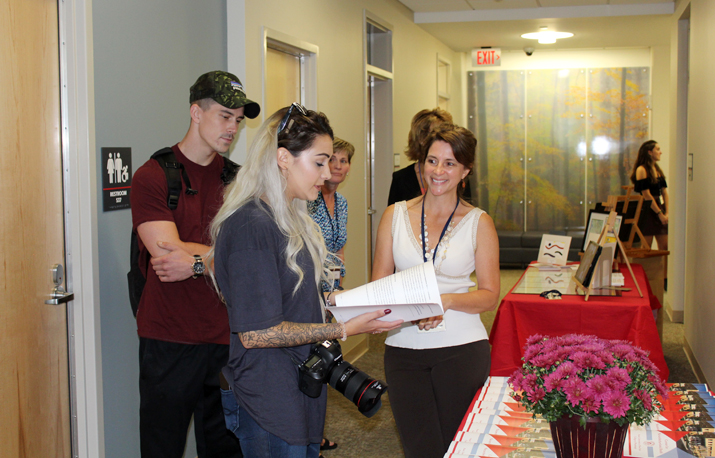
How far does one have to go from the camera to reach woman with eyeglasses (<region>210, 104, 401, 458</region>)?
1507mm

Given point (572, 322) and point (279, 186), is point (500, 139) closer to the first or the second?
point (572, 322)

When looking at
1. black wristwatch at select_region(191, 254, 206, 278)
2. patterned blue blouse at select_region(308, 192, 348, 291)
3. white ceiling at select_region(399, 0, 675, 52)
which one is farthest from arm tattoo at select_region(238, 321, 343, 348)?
white ceiling at select_region(399, 0, 675, 52)

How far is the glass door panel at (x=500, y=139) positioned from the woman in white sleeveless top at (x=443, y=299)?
7908 mm

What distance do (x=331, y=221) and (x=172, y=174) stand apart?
3.92 feet

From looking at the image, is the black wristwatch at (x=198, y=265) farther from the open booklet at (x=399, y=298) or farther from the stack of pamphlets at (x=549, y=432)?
the stack of pamphlets at (x=549, y=432)

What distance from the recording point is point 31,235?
7.34 ft

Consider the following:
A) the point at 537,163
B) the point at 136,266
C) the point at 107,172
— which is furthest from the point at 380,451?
the point at 537,163

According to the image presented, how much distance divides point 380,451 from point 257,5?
2.58 meters

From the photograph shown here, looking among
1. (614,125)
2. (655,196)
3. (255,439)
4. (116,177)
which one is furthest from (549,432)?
(614,125)

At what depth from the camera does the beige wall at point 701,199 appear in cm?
413

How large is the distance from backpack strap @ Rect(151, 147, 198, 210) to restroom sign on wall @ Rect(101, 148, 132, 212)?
35 cm

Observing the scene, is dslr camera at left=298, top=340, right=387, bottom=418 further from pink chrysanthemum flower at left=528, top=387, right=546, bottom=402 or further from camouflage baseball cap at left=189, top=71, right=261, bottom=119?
camouflage baseball cap at left=189, top=71, right=261, bottom=119

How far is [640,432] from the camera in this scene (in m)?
1.79

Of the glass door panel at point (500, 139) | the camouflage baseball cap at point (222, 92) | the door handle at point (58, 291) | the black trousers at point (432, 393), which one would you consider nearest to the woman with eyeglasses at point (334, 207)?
the camouflage baseball cap at point (222, 92)
